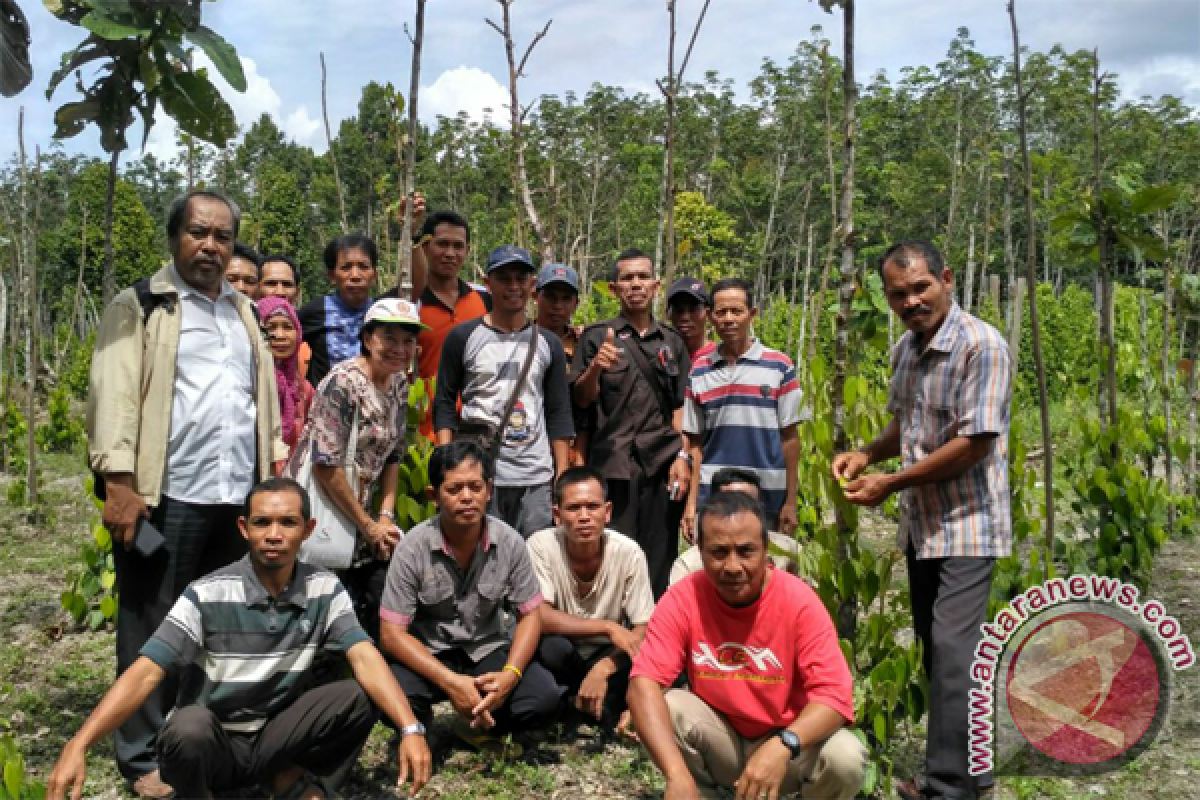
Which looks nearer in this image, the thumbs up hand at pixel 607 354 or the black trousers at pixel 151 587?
the black trousers at pixel 151 587

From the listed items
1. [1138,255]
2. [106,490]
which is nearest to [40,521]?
[106,490]

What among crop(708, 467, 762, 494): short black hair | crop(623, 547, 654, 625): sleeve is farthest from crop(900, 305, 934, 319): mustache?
crop(623, 547, 654, 625): sleeve

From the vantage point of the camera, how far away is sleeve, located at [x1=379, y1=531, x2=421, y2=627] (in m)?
3.09

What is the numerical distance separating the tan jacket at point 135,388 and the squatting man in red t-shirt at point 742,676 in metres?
1.52

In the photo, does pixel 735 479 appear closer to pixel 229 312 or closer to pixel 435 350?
pixel 435 350

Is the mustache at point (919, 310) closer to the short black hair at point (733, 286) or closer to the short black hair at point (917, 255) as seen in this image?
the short black hair at point (917, 255)

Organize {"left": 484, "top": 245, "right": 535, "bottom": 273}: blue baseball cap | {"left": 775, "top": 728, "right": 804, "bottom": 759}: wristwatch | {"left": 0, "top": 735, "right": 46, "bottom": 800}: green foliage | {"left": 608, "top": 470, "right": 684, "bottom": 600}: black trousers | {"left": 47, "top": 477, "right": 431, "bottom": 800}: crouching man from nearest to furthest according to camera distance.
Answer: {"left": 0, "top": 735, "right": 46, "bottom": 800}: green foliage
{"left": 775, "top": 728, "right": 804, "bottom": 759}: wristwatch
{"left": 47, "top": 477, "right": 431, "bottom": 800}: crouching man
{"left": 484, "top": 245, "right": 535, "bottom": 273}: blue baseball cap
{"left": 608, "top": 470, "right": 684, "bottom": 600}: black trousers

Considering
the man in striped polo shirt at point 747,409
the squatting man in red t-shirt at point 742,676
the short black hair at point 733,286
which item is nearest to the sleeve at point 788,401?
the man in striped polo shirt at point 747,409

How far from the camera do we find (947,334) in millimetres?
2789

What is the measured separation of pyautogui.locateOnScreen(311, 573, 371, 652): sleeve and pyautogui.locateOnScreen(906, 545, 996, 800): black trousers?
1623 millimetres

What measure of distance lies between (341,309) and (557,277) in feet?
2.98

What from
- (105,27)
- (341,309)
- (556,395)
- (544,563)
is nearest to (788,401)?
(556,395)

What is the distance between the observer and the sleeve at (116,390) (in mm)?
2664

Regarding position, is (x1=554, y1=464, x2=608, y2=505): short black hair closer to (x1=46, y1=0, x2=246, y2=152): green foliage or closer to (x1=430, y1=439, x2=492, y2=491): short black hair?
(x1=430, y1=439, x2=492, y2=491): short black hair
